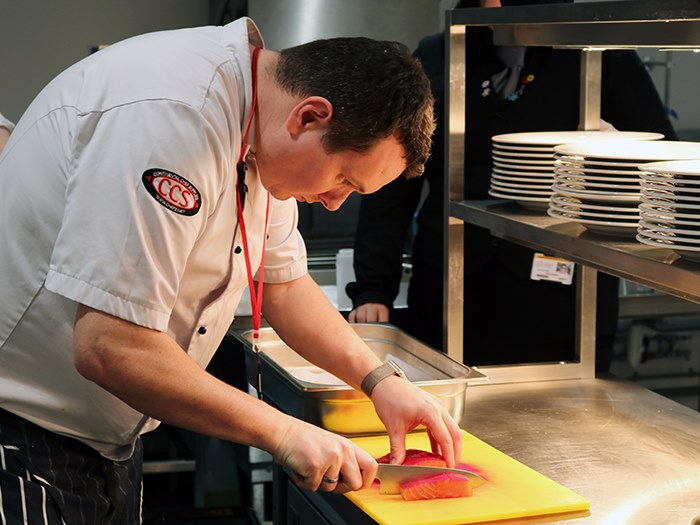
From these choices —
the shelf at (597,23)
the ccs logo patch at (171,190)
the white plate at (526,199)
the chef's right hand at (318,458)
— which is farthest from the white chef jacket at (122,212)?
the white plate at (526,199)

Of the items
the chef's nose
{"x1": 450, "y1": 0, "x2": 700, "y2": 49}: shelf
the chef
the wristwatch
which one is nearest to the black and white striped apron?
the chef

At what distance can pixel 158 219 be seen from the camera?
4.24ft

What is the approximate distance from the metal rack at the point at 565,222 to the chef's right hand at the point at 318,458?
1.62ft

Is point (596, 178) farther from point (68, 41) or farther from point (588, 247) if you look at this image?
point (68, 41)

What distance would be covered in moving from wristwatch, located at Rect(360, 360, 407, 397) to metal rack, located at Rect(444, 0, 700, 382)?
0.35m

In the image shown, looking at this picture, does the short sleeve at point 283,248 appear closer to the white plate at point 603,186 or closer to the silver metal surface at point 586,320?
the white plate at point 603,186

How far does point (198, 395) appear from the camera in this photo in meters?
1.34

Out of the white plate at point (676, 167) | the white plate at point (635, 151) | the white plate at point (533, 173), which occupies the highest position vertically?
the white plate at point (635, 151)

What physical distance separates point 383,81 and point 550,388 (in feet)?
3.44

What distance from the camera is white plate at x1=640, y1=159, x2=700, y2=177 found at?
4.59ft

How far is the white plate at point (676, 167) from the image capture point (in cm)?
140

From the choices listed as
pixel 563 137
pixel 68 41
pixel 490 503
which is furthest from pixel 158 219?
pixel 68 41

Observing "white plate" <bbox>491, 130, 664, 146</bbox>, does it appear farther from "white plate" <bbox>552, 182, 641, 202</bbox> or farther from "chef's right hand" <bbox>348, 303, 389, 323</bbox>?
"chef's right hand" <bbox>348, 303, 389, 323</bbox>

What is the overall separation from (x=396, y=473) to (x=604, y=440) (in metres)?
0.51
